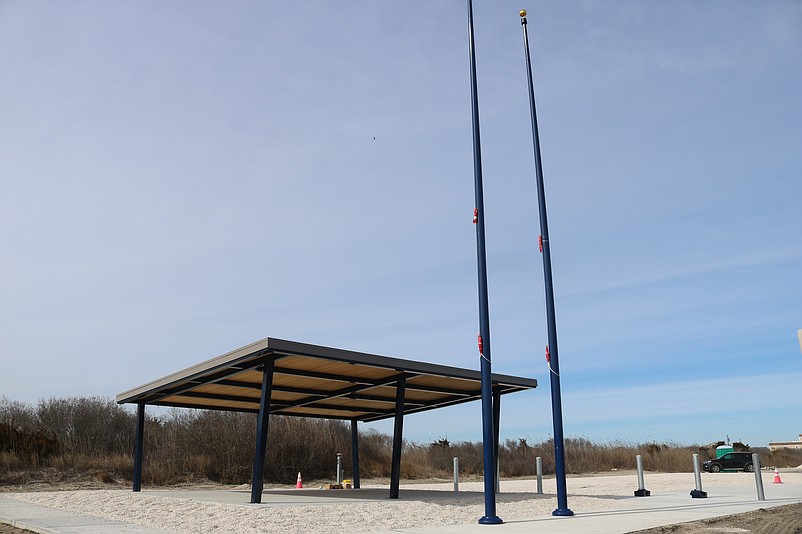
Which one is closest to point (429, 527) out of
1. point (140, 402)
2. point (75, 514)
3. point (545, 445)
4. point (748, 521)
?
point (748, 521)

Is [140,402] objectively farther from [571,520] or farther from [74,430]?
[74,430]

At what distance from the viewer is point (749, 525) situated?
10.2 m

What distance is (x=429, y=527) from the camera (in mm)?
10406

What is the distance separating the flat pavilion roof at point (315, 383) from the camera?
1377cm

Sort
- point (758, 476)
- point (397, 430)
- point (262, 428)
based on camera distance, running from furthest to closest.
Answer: point (397, 430)
point (758, 476)
point (262, 428)

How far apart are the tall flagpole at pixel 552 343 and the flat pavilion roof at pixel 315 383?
372cm

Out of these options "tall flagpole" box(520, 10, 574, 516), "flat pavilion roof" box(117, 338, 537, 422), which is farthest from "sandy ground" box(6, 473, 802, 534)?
"flat pavilion roof" box(117, 338, 537, 422)

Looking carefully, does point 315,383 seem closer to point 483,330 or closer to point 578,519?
point 483,330

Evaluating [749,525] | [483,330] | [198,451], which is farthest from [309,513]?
[198,451]

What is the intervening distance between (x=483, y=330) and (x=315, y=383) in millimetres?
7526

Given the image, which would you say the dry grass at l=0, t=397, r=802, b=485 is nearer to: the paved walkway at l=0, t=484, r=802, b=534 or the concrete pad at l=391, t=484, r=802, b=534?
the paved walkway at l=0, t=484, r=802, b=534

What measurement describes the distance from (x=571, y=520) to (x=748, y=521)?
291 cm

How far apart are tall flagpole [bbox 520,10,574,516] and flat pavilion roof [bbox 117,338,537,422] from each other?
3.72 meters

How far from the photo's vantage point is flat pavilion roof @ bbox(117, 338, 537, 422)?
13766mm
